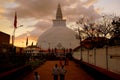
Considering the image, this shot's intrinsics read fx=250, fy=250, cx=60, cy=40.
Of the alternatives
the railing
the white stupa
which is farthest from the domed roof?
the railing

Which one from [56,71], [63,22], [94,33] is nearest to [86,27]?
[94,33]

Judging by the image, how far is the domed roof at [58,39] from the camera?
11562cm

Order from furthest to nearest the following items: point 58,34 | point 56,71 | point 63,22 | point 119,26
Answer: point 63,22
point 58,34
point 119,26
point 56,71

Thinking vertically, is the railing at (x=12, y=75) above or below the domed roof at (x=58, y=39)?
below

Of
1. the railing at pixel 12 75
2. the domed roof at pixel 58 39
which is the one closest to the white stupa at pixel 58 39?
the domed roof at pixel 58 39

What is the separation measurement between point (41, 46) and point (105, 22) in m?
76.9

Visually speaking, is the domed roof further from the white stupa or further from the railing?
the railing

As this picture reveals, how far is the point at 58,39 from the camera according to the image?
11562cm

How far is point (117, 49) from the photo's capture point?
63.5ft

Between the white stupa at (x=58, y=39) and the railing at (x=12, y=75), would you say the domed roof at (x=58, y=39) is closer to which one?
the white stupa at (x=58, y=39)

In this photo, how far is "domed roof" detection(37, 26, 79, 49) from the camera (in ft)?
379

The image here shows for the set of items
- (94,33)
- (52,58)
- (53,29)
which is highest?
(53,29)

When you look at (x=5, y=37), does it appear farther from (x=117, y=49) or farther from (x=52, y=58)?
(x=117, y=49)

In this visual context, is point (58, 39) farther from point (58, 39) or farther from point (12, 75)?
point (12, 75)
